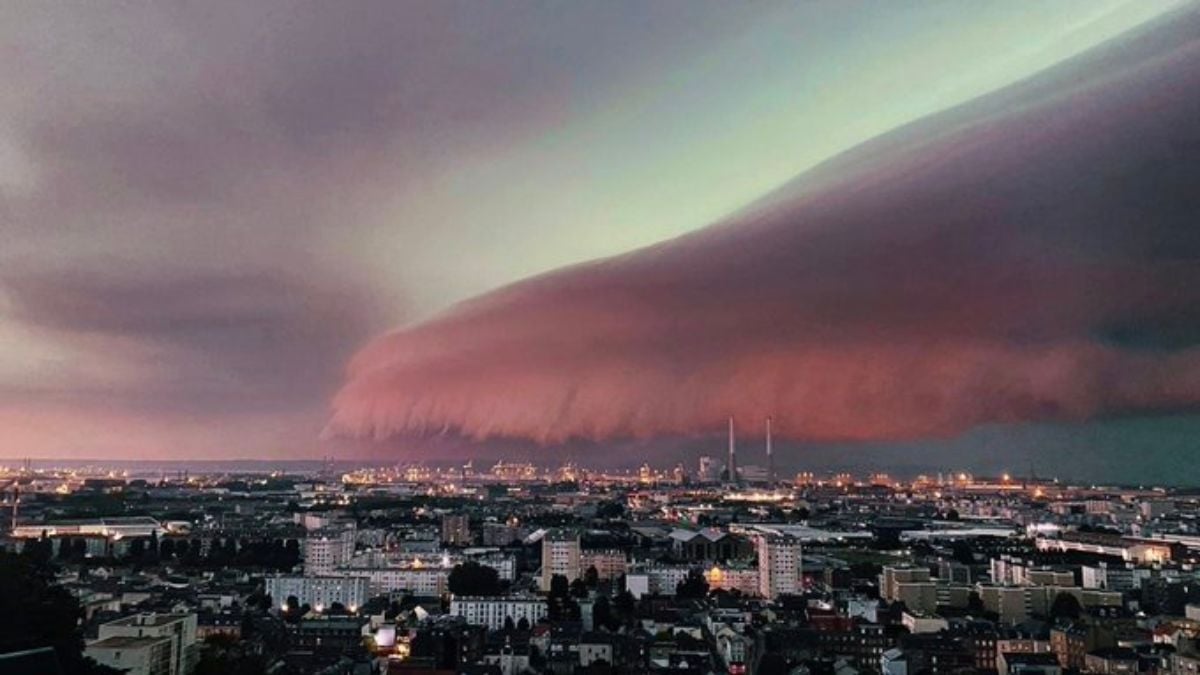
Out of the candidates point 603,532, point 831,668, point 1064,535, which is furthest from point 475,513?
point 831,668

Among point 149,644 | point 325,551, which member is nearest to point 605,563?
point 325,551

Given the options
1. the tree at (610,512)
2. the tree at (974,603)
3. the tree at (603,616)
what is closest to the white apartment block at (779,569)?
the tree at (974,603)

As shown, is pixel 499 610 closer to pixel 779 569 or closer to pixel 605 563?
pixel 779 569

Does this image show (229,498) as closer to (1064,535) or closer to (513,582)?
(513,582)

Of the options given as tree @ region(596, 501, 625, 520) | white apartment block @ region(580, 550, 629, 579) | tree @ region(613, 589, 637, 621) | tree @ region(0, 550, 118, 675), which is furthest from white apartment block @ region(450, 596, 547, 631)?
tree @ region(596, 501, 625, 520)

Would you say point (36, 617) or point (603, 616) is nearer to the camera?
point (36, 617)

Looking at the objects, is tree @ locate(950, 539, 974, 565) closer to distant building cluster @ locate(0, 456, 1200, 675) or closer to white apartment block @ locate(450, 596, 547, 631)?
distant building cluster @ locate(0, 456, 1200, 675)
